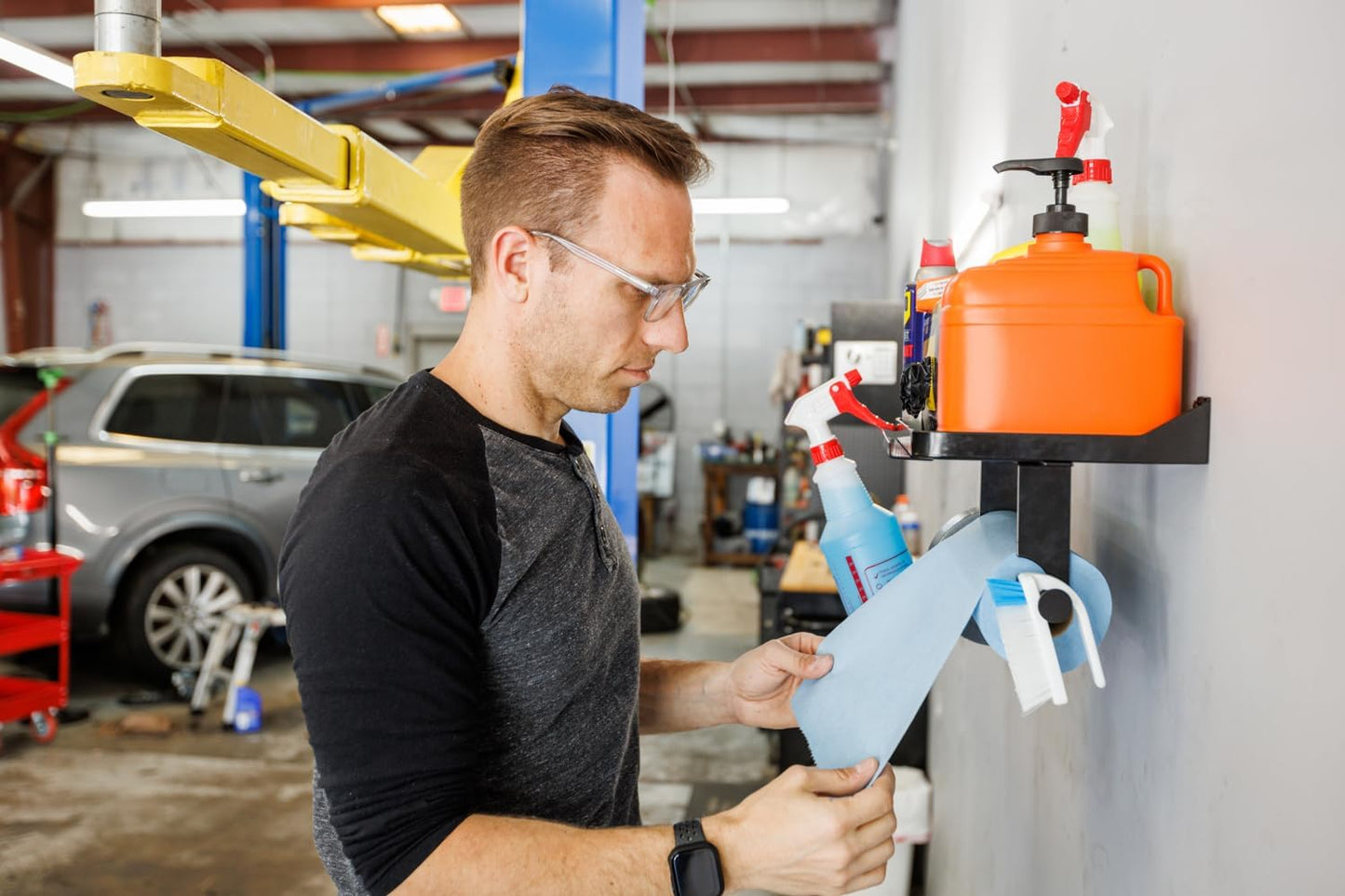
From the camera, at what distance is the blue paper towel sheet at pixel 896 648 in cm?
93

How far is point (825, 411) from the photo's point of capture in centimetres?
109

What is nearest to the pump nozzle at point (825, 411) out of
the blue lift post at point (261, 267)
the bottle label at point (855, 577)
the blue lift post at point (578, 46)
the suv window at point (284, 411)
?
the bottle label at point (855, 577)

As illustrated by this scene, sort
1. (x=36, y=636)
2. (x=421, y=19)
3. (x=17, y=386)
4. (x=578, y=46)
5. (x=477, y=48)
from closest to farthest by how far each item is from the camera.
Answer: (x=578, y=46) → (x=36, y=636) → (x=17, y=386) → (x=421, y=19) → (x=477, y=48)

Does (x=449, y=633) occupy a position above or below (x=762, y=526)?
above

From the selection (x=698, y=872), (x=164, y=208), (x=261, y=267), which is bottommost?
(x=698, y=872)

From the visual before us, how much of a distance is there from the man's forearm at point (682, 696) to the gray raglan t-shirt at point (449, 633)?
17 cm

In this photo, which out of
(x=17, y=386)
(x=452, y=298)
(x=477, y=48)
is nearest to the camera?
(x=17, y=386)

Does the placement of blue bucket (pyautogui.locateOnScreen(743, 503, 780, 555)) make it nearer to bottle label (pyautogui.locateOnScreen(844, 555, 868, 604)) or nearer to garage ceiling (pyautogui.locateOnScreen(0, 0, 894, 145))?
garage ceiling (pyautogui.locateOnScreen(0, 0, 894, 145))

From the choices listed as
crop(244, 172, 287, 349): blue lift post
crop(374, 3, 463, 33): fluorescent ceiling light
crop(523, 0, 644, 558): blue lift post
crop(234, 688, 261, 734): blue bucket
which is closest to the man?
crop(523, 0, 644, 558): blue lift post

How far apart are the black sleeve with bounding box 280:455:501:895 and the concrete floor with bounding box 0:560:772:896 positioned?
2.66 metres

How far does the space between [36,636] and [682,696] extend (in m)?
3.79

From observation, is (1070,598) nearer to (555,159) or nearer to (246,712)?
(555,159)

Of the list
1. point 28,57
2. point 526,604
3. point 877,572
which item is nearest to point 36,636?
point 28,57

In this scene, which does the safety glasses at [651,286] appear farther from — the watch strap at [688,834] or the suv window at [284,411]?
the suv window at [284,411]
